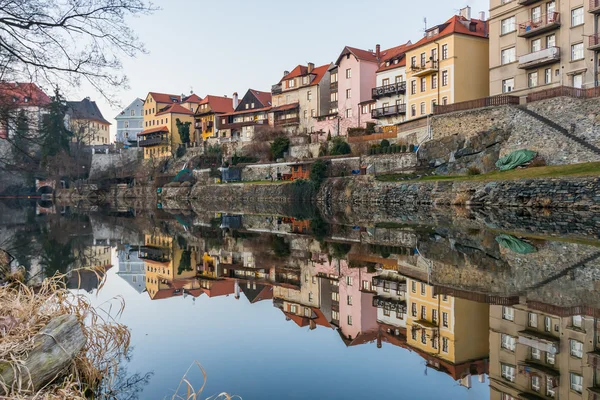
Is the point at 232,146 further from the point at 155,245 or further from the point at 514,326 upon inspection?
the point at 514,326

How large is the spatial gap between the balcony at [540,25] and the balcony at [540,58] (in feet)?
6.05

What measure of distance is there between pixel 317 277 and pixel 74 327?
321 inches

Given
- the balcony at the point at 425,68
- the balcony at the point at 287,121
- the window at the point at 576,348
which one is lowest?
the window at the point at 576,348

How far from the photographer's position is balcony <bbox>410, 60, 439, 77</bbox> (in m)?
49.9

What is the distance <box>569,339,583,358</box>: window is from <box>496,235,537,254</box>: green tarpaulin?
8580 mm

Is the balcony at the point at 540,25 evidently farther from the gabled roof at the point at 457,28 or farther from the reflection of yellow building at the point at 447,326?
the reflection of yellow building at the point at 447,326

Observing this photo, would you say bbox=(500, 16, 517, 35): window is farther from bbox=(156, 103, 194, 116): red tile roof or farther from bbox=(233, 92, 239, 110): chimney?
bbox=(156, 103, 194, 116): red tile roof

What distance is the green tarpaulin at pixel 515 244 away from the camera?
15.3 metres

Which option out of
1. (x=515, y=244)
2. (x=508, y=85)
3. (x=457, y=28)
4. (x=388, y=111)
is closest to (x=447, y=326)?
(x=515, y=244)

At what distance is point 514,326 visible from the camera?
25.6ft

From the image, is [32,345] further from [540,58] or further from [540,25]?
[540,25]

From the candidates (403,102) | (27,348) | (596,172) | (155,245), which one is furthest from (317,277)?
(403,102)

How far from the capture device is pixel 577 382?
5770mm

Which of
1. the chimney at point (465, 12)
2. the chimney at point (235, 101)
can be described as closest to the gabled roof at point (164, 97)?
the chimney at point (235, 101)
